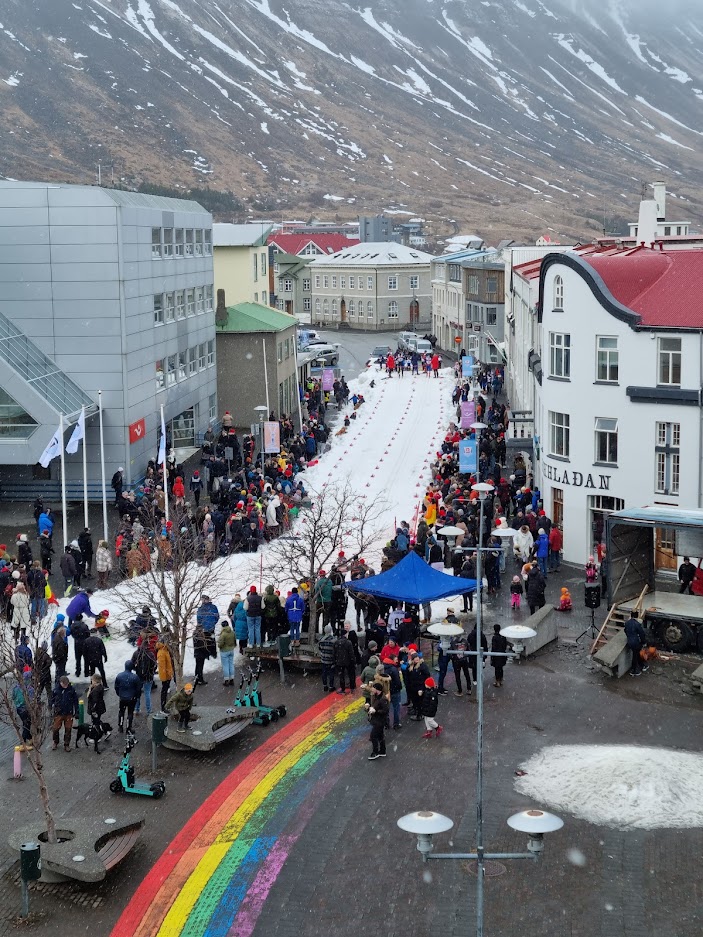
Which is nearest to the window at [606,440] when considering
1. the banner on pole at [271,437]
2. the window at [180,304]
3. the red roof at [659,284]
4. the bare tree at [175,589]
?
the red roof at [659,284]

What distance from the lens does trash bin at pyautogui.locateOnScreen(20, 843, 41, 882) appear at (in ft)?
50.8

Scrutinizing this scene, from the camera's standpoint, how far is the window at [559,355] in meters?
34.6

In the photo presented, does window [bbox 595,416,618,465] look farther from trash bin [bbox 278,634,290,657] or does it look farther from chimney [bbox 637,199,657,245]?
chimney [bbox 637,199,657,245]

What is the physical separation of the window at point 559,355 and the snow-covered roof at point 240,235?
35.9 meters

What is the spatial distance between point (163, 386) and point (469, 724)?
1142 inches

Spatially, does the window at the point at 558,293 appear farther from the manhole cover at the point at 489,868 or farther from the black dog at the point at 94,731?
the manhole cover at the point at 489,868

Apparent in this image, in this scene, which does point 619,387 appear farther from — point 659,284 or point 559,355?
point 659,284

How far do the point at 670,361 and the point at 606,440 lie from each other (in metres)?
2.76

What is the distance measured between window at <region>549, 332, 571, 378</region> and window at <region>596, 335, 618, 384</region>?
1.06 m

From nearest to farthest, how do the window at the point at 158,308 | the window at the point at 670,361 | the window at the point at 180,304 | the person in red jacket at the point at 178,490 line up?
the window at the point at 670,361
the person in red jacket at the point at 178,490
the window at the point at 158,308
the window at the point at 180,304

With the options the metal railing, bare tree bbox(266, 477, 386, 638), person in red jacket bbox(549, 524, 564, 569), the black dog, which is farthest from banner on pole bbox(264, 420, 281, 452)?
the black dog

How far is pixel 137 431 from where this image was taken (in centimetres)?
4356

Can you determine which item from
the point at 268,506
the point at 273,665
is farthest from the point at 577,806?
the point at 268,506

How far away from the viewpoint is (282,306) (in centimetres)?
11650
